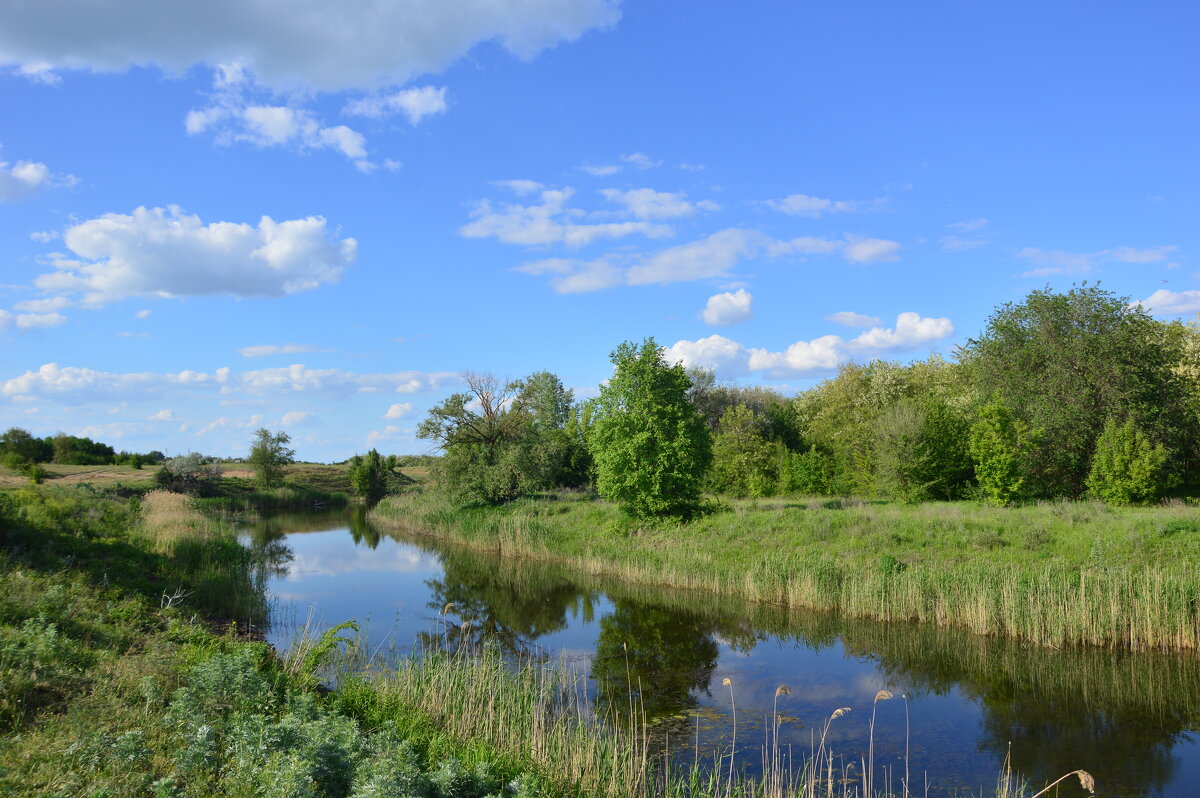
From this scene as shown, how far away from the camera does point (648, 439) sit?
89.8 feet

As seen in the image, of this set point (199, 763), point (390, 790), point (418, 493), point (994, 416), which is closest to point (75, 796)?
point (199, 763)

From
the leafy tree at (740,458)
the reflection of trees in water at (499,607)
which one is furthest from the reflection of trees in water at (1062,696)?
the leafy tree at (740,458)

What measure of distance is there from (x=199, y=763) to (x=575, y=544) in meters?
22.6

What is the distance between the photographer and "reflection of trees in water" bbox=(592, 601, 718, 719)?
11.8 meters

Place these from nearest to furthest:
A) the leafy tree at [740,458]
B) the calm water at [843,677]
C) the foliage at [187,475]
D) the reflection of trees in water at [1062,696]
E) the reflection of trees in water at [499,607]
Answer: the reflection of trees in water at [1062,696]
the calm water at [843,677]
the reflection of trees in water at [499,607]
the leafy tree at [740,458]
the foliage at [187,475]

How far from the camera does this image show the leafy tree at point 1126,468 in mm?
23031

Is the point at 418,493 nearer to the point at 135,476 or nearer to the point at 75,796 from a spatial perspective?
the point at 135,476

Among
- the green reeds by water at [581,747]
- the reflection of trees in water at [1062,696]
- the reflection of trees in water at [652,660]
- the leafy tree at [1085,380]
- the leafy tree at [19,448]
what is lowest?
the reflection of trees in water at [652,660]

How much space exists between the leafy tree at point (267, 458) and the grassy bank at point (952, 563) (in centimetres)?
4539

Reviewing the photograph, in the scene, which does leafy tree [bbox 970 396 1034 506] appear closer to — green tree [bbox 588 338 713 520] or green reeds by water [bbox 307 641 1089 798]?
green tree [bbox 588 338 713 520]

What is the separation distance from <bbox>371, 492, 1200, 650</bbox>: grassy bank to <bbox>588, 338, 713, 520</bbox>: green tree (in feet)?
5.14

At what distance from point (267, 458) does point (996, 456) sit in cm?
6039

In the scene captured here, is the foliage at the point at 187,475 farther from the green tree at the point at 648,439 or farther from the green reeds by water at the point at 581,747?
the green reeds by water at the point at 581,747

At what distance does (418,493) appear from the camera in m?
46.7
